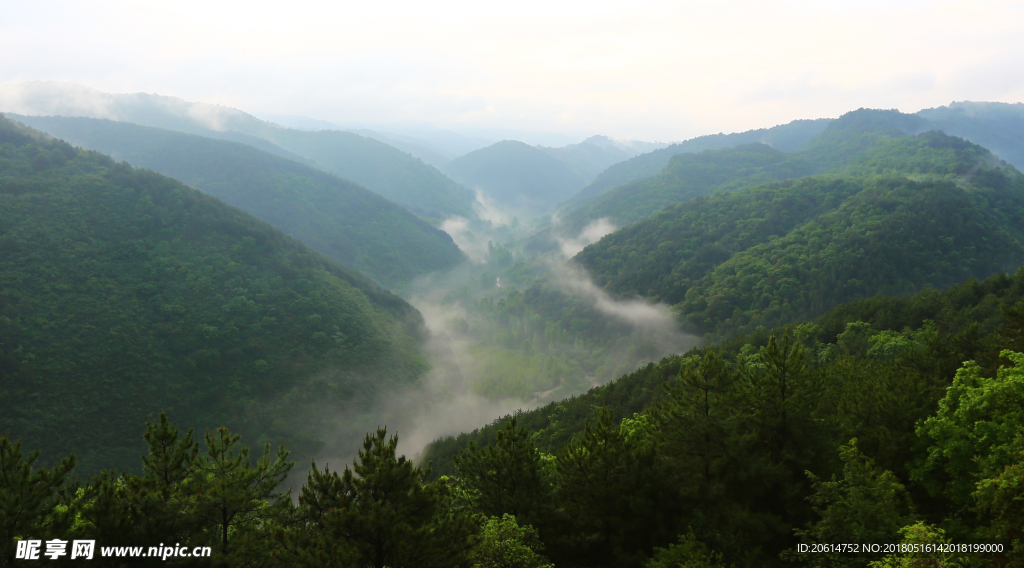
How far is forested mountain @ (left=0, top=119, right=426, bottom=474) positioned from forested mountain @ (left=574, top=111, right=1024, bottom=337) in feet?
289

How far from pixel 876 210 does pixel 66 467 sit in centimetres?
19943

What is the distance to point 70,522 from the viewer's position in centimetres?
1722

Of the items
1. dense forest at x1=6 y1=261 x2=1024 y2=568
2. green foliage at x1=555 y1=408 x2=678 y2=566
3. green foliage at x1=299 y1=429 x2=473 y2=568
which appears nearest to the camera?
green foliage at x1=299 y1=429 x2=473 y2=568

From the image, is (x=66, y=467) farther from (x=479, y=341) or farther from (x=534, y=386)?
(x=479, y=341)

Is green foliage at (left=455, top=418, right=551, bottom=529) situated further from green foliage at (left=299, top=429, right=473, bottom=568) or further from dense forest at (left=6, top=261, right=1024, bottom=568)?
green foliage at (left=299, top=429, right=473, bottom=568)

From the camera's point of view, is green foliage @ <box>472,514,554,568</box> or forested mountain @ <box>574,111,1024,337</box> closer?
green foliage @ <box>472,514,554,568</box>

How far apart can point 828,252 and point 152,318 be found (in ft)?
565

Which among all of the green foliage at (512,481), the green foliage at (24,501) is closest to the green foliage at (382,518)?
the green foliage at (512,481)

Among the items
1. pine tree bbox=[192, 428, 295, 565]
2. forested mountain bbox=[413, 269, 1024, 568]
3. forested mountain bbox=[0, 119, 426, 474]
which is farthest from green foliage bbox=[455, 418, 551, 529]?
forested mountain bbox=[0, 119, 426, 474]

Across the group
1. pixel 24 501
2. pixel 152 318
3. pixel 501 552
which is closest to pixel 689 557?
pixel 501 552

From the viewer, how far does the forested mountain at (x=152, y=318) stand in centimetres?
8294

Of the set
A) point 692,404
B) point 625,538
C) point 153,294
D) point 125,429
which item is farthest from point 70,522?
point 153,294

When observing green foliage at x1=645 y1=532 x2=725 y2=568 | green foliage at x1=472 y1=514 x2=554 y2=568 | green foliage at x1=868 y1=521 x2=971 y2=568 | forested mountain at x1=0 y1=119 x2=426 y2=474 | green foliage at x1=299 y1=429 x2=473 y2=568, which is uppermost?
forested mountain at x1=0 y1=119 x2=426 y2=474

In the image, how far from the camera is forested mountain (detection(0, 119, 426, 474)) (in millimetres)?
82938
